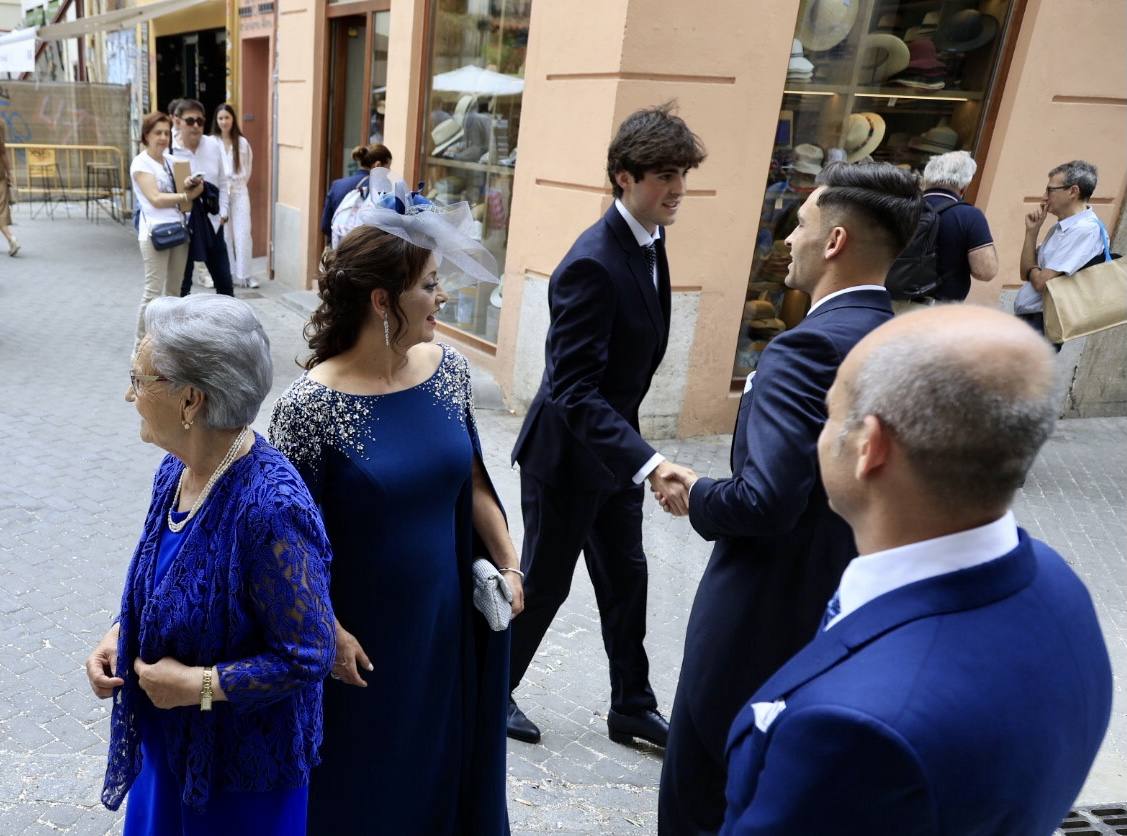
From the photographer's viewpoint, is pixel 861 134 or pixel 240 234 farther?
pixel 240 234

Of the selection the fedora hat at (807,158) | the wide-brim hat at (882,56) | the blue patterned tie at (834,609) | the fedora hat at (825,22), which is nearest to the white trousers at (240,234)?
the fedora hat at (807,158)

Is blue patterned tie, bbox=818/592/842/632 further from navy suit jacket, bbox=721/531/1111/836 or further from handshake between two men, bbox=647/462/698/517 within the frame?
handshake between two men, bbox=647/462/698/517

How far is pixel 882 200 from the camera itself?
2.23m

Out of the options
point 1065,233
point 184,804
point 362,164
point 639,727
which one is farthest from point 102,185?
point 184,804

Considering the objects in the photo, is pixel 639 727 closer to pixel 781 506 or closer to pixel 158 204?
pixel 781 506

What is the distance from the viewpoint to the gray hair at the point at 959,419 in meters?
1.09

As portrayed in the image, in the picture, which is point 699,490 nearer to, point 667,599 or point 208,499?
point 208,499

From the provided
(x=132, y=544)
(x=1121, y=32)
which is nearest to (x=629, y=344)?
(x=132, y=544)

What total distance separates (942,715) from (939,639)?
0.10 metres

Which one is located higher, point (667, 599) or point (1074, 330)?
point (1074, 330)

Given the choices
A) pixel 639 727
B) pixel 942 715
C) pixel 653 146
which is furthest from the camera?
pixel 639 727

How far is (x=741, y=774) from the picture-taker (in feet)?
4.19

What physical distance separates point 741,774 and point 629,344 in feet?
6.21

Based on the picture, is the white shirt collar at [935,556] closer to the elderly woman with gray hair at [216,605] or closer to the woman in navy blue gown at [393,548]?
the elderly woman with gray hair at [216,605]
